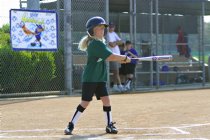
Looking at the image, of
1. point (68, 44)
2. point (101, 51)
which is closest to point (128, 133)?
point (101, 51)

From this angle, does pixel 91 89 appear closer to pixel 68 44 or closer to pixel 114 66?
pixel 68 44

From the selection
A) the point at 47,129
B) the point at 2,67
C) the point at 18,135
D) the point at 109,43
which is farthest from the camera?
the point at 109,43

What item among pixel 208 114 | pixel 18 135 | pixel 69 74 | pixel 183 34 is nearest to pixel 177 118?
pixel 208 114

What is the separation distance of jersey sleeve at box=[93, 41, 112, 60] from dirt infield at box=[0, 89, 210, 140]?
48.0 inches

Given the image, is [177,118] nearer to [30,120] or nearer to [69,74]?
[30,120]

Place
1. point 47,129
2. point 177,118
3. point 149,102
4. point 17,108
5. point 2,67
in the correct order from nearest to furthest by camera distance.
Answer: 1. point 47,129
2. point 177,118
3. point 17,108
4. point 149,102
5. point 2,67

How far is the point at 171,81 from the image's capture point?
61.6ft

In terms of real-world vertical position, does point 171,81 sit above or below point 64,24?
below

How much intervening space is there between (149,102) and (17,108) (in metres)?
3.44

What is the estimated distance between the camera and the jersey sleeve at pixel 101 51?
7.26 metres

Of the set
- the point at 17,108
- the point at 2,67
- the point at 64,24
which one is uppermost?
the point at 64,24

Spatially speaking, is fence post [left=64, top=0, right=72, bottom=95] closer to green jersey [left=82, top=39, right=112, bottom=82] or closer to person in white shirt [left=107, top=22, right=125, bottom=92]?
person in white shirt [left=107, top=22, right=125, bottom=92]

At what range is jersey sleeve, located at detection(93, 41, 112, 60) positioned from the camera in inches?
286

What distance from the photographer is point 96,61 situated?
292 inches
